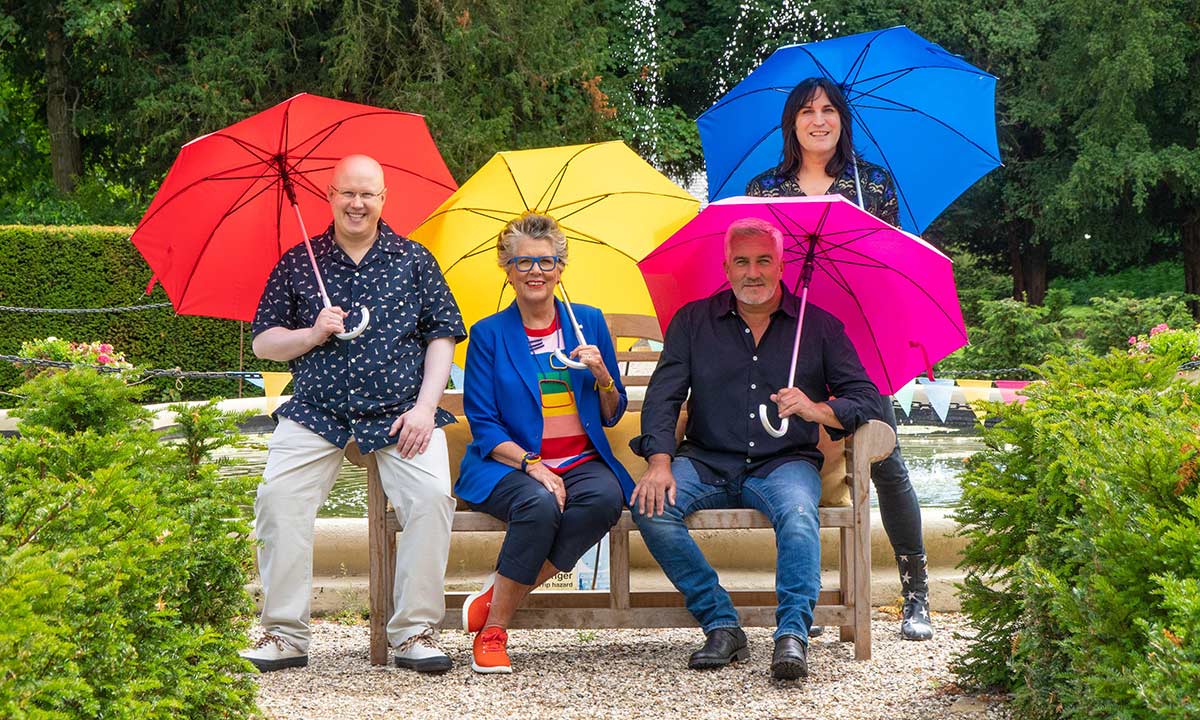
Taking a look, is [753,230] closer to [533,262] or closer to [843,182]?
[843,182]

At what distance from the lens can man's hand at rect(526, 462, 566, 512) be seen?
4.14m

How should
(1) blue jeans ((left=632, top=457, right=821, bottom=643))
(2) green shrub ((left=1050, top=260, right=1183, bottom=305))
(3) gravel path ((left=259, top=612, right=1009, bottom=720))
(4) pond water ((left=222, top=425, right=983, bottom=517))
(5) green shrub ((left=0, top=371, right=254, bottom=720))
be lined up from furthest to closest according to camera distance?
(2) green shrub ((left=1050, top=260, right=1183, bottom=305))
(4) pond water ((left=222, top=425, right=983, bottom=517))
(1) blue jeans ((left=632, top=457, right=821, bottom=643))
(3) gravel path ((left=259, top=612, right=1009, bottom=720))
(5) green shrub ((left=0, top=371, right=254, bottom=720))

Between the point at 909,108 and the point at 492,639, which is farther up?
the point at 909,108

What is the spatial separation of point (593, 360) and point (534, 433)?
324mm

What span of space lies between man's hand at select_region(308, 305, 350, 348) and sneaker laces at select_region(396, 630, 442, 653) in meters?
1.02

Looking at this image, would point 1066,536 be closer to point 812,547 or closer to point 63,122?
point 812,547

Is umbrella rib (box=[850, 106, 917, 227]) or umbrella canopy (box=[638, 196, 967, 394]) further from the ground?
umbrella rib (box=[850, 106, 917, 227])

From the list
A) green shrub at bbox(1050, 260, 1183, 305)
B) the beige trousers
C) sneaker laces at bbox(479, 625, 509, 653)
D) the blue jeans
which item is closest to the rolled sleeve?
the beige trousers

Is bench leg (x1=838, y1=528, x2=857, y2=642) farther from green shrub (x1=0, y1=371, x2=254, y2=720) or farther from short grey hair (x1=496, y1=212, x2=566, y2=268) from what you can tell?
green shrub (x1=0, y1=371, x2=254, y2=720)

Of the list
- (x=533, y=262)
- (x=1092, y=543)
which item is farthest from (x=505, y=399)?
(x=1092, y=543)

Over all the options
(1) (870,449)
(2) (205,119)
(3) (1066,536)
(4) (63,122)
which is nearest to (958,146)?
(1) (870,449)

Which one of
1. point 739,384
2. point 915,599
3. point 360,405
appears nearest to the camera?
point 360,405

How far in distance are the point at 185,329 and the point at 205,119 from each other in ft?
16.7

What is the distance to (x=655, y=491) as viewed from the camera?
417 cm
